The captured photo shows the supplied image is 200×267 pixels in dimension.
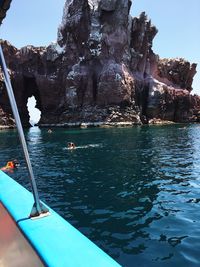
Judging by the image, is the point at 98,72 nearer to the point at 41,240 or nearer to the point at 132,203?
the point at 132,203

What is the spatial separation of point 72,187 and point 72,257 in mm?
16642

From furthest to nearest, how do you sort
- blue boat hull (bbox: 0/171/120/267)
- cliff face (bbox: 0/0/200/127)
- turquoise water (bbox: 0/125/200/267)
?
cliff face (bbox: 0/0/200/127) < turquoise water (bbox: 0/125/200/267) < blue boat hull (bbox: 0/171/120/267)

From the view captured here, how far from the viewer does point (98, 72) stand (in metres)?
97.7

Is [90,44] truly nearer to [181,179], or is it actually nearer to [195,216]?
[181,179]

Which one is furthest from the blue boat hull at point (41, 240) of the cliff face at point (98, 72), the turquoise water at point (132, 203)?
the cliff face at point (98, 72)

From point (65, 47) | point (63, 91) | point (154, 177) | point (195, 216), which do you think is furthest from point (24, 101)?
point (195, 216)

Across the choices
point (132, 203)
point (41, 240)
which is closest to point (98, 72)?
point (132, 203)

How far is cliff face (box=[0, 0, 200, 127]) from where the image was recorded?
94.9m

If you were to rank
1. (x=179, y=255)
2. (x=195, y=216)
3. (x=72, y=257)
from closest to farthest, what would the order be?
(x=72, y=257) → (x=179, y=255) → (x=195, y=216)

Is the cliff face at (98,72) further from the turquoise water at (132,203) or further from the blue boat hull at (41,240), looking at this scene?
the blue boat hull at (41,240)

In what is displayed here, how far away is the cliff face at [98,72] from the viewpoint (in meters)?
94.9

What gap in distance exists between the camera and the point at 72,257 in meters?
2.85

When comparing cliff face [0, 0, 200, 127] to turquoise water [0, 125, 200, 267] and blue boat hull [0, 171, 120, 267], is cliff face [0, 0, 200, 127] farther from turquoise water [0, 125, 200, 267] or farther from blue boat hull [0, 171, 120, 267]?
blue boat hull [0, 171, 120, 267]

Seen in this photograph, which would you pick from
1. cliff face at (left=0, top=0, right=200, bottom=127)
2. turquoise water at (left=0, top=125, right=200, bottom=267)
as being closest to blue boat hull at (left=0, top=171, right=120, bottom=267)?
turquoise water at (left=0, top=125, right=200, bottom=267)
